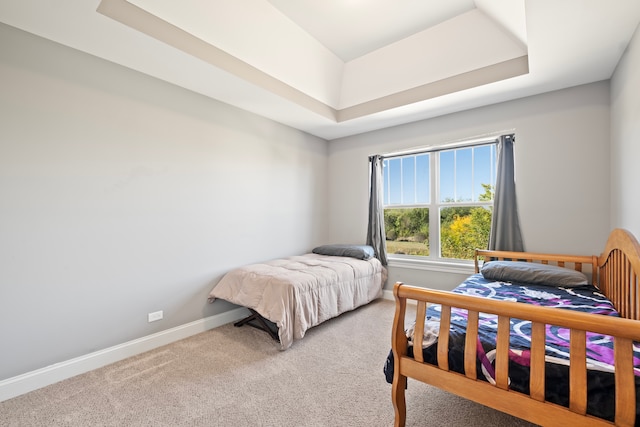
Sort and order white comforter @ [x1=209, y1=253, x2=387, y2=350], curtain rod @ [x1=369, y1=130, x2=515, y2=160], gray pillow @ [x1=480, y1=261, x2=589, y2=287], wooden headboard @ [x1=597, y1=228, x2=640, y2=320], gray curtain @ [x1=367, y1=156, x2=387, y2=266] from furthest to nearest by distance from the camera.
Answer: gray curtain @ [x1=367, y1=156, x2=387, y2=266]
curtain rod @ [x1=369, y1=130, x2=515, y2=160]
white comforter @ [x1=209, y1=253, x2=387, y2=350]
gray pillow @ [x1=480, y1=261, x2=589, y2=287]
wooden headboard @ [x1=597, y1=228, x2=640, y2=320]

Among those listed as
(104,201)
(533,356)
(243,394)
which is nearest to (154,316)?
(104,201)

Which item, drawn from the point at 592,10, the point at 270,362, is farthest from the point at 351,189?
the point at 592,10

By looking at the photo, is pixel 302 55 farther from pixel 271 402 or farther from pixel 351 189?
pixel 271 402

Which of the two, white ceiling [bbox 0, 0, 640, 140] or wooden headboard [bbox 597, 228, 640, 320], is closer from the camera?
wooden headboard [bbox 597, 228, 640, 320]

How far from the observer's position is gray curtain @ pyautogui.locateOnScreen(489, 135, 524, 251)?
2.96 metres

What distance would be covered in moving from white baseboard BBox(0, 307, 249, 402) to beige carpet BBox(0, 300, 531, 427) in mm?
65

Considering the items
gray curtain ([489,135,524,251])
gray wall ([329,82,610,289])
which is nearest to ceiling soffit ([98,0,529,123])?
gray wall ([329,82,610,289])

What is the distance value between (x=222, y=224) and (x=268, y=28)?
6.34 ft

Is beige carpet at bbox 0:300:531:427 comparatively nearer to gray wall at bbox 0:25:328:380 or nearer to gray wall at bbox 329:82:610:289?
gray wall at bbox 0:25:328:380

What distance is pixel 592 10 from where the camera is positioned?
164 centimetres

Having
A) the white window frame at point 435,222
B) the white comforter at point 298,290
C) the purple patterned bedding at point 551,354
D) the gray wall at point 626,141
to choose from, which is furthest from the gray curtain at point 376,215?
the gray wall at point 626,141

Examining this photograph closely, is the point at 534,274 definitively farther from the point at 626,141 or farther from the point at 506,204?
the point at 626,141

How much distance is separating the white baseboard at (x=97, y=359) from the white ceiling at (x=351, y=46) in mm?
2299

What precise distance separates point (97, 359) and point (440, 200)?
377 centimetres
